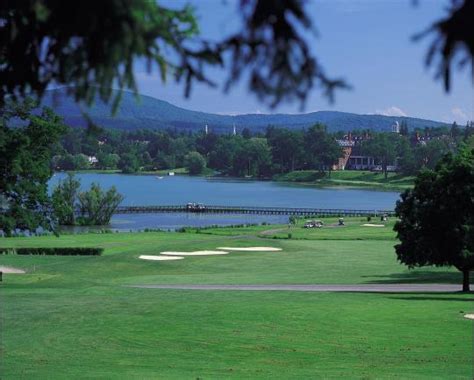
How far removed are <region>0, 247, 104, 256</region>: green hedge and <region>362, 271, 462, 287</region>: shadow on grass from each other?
20.3 meters

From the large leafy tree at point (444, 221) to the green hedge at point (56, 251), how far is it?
26.2 m

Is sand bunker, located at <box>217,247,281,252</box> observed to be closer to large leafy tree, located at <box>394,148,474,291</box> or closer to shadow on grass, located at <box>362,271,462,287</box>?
shadow on grass, located at <box>362,271,462,287</box>

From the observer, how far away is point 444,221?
33.4 m

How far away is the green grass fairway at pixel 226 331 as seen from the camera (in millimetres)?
17406

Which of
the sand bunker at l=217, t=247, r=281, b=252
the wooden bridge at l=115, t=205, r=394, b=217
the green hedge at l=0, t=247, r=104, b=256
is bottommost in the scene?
the wooden bridge at l=115, t=205, r=394, b=217

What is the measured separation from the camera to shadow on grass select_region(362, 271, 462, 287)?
1572 inches

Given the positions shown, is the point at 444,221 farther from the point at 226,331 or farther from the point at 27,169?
the point at 27,169

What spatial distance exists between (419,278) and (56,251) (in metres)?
24.0

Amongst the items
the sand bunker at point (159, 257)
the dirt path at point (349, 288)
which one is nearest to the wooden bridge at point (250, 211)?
the sand bunker at point (159, 257)

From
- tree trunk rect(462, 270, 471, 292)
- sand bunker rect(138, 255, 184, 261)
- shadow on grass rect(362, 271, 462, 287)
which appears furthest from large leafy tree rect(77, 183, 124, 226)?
tree trunk rect(462, 270, 471, 292)

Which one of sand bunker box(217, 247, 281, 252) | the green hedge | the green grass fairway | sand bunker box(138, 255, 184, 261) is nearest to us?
the green grass fairway

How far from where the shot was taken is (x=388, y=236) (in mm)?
72688

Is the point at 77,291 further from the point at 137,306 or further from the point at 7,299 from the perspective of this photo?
the point at 137,306

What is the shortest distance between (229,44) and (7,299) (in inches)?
992
